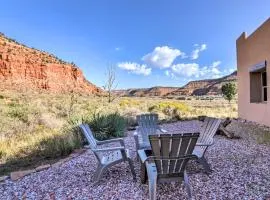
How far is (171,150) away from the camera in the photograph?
11.3 feet

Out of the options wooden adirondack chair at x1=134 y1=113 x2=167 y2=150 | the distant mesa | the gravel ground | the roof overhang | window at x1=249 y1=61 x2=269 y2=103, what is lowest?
the gravel ground

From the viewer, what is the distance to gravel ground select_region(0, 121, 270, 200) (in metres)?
3.82

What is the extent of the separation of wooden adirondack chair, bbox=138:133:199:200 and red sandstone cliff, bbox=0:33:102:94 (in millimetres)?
31153

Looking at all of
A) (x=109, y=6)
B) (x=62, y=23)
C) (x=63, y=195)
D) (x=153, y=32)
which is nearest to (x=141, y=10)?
(x=109, y=6)

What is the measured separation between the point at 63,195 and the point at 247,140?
5.30 meters

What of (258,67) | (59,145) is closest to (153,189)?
(59,145)

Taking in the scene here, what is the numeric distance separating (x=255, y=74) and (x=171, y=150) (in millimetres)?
9390

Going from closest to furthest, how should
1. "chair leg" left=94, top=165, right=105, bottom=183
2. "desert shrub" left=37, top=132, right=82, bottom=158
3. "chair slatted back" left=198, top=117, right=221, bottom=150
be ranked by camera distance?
1. "chair leg" left=94, top=165, right=105, bottom=183
2. "chair slatted back" left=198, top=117, right=221, bottom=150
3. "desert shrub" left=37, top=132, right=82, bottom=158

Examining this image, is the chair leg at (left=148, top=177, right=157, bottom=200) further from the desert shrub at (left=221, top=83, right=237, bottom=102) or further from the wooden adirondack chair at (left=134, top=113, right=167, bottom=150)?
the desert shrub at (left=221, top=83, right=237, bottom=102)

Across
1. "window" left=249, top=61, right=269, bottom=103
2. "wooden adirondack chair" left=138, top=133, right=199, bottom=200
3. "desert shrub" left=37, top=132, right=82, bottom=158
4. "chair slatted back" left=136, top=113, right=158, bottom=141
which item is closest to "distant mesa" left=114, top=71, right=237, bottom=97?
"window" left=249, top=61, right=269, bottom=103

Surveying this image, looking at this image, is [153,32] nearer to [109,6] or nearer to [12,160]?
[109,6]

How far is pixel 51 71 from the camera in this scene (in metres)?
42.2

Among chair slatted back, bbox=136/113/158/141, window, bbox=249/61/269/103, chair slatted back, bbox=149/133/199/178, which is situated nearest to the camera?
chair slatted back, bbox=149/133/199/178

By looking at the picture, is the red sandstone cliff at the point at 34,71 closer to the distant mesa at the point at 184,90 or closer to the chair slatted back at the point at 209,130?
the distant mesa at the point at 184,90
